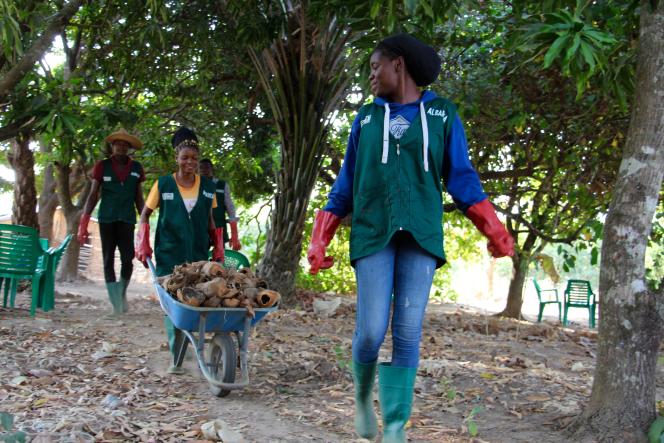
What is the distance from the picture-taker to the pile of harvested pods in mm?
4188

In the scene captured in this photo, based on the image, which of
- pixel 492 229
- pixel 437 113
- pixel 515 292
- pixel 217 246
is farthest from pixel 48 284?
pixel 515 292

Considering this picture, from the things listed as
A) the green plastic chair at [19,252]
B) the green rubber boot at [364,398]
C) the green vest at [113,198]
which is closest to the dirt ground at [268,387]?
the green rubber boot at [364,398]

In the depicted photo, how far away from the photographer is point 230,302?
4254 millimetres

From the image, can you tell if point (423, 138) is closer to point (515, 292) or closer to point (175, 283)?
point (175, 283)

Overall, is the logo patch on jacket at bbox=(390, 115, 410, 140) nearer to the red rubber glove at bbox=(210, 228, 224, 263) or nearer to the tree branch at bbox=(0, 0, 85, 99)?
the red rubber glove at bbox=(210, 228, 224, 263)

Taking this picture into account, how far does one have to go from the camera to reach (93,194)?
7246 millimetres

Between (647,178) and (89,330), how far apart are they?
5.01m

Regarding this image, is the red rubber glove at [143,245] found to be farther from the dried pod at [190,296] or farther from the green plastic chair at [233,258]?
the green plastic chair at [233,258]

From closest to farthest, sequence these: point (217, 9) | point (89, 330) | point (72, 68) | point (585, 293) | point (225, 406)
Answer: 1. point (225, 406)
2. point (89, 330)
3. point (217, 9)
4. point (72, 68)
5. point (585, 293)

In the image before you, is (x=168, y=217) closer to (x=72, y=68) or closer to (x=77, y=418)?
(x=77, y=418)

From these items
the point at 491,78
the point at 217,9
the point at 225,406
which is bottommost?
the point at 225,406

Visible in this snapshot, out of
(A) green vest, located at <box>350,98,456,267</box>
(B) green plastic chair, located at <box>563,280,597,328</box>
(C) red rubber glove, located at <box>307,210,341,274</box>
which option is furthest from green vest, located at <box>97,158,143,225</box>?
(B) green plastic chair, located at <box>563,280,597,328</box>

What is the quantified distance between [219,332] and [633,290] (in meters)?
2.48

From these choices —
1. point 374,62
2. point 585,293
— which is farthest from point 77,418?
point 585,293
